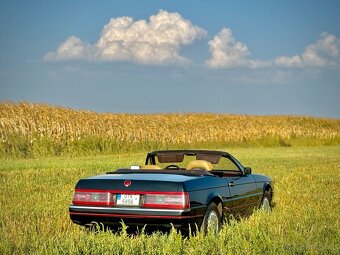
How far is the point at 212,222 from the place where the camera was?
882 cm

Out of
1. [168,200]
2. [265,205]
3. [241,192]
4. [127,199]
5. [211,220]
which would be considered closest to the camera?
[168,200]

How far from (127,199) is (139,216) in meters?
0.30

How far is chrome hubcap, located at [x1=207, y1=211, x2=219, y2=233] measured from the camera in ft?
28.5

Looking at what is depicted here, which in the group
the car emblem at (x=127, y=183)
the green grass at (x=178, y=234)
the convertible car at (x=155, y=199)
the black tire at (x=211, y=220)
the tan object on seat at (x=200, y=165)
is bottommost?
the green grass at (x=178, y=234)

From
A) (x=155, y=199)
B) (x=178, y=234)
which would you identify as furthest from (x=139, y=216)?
(x=178, y=234)

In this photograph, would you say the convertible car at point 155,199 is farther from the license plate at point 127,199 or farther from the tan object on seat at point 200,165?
the tan object on seat at point 200,165

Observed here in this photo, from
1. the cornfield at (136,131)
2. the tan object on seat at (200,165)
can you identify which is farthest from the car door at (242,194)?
the cornfield at (136,131)

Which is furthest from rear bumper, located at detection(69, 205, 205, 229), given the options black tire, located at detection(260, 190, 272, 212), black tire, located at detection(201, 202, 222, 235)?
black tire, located at detection(260, 190, 272, 212)

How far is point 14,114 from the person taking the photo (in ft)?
103

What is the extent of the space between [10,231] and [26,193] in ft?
17.5

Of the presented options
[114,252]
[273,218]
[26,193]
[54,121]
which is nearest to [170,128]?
[54,121]

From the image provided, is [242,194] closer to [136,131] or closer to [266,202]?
[266,202]

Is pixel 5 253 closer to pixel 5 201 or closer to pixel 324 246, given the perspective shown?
pixel 324 246

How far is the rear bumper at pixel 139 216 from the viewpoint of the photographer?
813 centimetres
